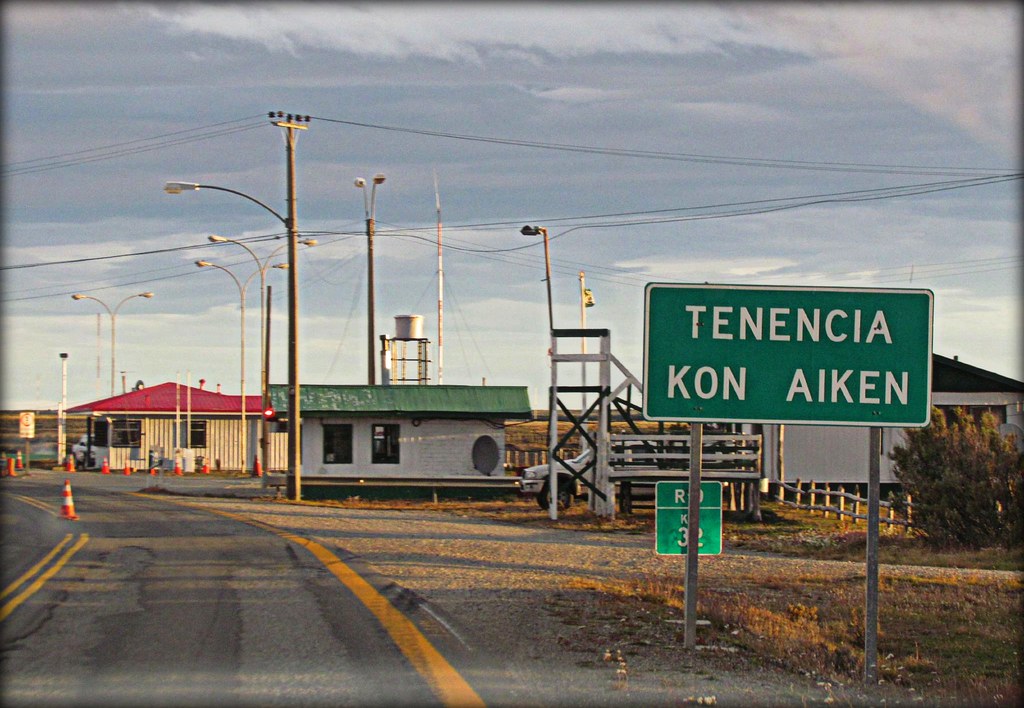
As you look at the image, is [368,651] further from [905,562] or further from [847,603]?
[905,562]

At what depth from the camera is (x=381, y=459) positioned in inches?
1284

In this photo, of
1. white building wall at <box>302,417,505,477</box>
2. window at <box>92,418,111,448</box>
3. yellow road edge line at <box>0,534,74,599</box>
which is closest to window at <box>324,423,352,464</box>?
white building wall at <box>302,417,505,477</box>

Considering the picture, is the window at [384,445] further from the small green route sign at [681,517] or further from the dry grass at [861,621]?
the small green route sign at [681,517]

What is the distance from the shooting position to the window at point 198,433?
2079 inches

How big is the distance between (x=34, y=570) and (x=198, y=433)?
4181 centimetres

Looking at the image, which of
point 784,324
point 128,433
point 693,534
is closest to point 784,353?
point 784,324

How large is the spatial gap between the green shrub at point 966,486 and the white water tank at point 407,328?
2499 centimetres

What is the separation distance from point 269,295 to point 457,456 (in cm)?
1519

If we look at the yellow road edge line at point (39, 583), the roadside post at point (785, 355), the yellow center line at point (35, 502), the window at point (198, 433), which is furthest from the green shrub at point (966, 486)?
the window at point (198, 433)

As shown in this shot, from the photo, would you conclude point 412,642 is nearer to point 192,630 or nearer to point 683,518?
point 192,630

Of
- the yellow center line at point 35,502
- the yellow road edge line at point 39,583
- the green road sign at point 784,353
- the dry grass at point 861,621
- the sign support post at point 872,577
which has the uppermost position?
the green road sign at point 784,353

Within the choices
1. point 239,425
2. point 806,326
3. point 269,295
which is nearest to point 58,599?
point 806,326

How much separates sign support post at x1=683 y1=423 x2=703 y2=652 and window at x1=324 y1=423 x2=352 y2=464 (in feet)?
78.0

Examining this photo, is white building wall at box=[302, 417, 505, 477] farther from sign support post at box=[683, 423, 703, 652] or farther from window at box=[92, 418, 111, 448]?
sign support post at box=[683, 423, 703, 652]
